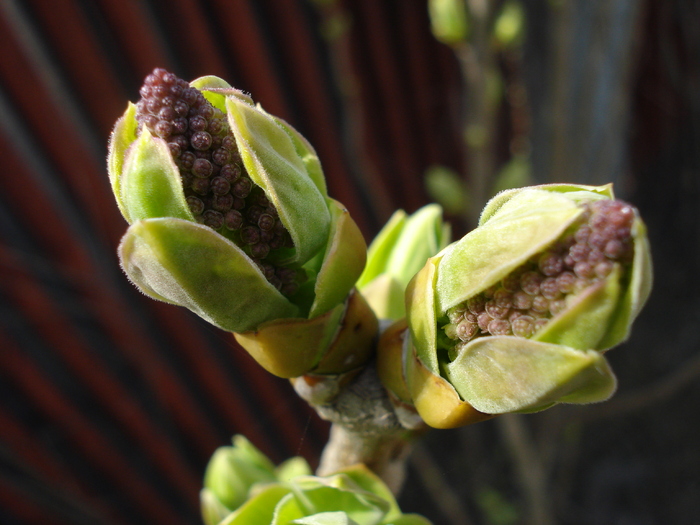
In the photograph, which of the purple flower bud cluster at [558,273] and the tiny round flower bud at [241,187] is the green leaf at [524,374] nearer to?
the purple flower bud cluster at [558,273]

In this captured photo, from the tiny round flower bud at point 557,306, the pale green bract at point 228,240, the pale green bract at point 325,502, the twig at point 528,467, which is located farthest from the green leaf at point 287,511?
the twig at point 528,467

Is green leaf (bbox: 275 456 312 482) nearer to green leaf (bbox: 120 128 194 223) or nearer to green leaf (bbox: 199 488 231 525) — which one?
green leaf (bbox: 199 488 231 525)

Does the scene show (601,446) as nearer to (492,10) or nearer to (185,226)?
(492,10)

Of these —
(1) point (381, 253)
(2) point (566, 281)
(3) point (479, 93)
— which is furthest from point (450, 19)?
(2) point (566, 281)

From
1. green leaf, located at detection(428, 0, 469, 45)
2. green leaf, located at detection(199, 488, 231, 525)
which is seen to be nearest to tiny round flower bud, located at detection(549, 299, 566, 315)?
green leaf, located at detection(199, 488, 231, 525)

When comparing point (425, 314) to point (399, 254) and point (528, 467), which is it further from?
point (528, 467)
